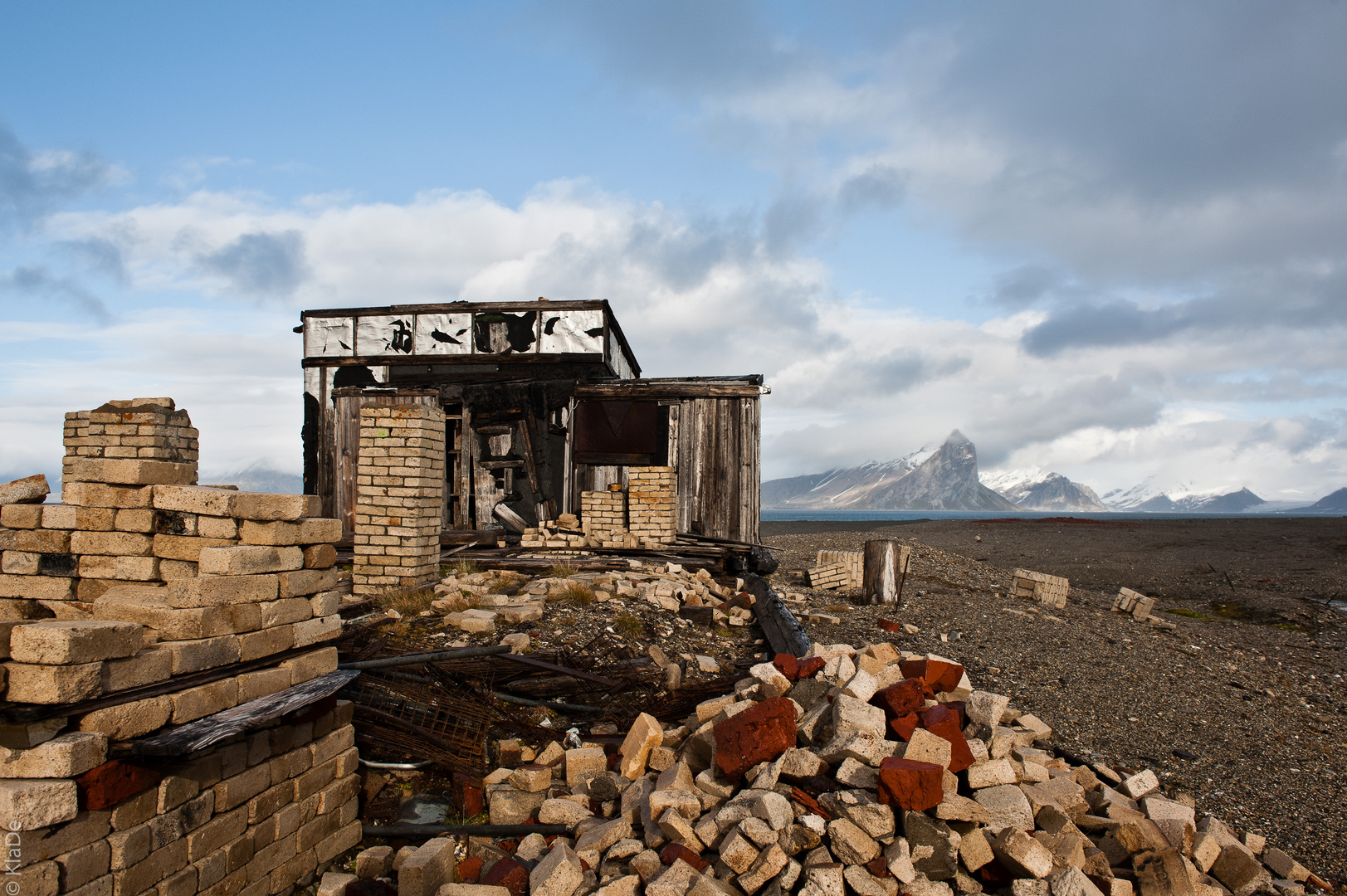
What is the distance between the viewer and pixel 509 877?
3.30 meters

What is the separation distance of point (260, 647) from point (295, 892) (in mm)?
1369

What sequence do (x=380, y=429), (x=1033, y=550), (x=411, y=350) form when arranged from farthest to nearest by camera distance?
1. (x=1033, y=550)
2. (x=411, y=350)
3. (x=380, y=429)

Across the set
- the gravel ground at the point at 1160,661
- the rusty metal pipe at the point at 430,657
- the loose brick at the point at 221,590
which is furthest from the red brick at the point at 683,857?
the gravel ground at the point at 1160,661

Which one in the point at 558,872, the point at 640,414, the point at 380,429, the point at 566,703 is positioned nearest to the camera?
the point at 558,872

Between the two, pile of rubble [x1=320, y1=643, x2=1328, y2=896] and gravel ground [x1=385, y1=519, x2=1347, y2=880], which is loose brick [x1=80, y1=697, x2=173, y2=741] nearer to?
pile of rubble [x1=320, y1=643, x2=1328, y2=896]

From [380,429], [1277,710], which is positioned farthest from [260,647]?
[1277,710]

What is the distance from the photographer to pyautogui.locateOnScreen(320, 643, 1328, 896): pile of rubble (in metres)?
3.11

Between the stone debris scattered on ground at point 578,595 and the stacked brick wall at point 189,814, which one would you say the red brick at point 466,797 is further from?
the stone debris scattered on ground at point 578,595

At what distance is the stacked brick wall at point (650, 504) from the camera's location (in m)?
11.1

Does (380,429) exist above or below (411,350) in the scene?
below

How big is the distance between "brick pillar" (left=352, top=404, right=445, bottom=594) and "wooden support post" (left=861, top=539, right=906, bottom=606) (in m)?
6.77

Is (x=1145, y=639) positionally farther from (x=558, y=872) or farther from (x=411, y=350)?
(x=411, y=350)

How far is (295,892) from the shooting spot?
3.62m

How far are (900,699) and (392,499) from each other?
5989 millimetres
